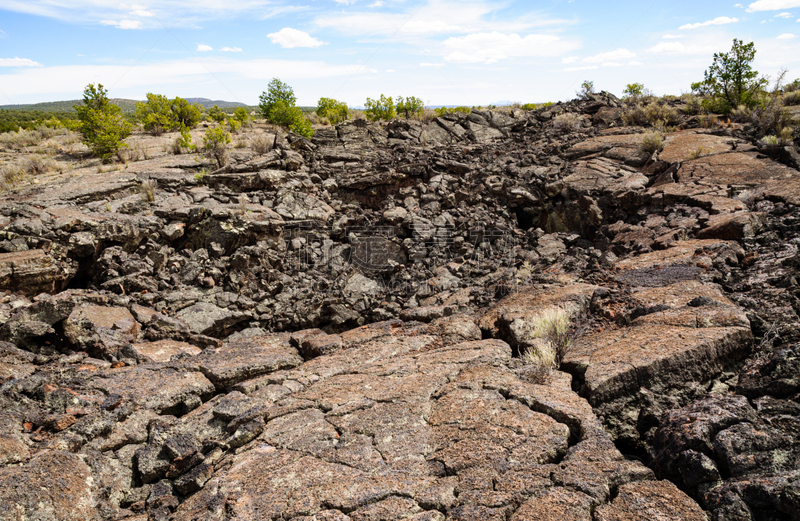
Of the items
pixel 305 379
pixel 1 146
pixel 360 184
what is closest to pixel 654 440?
pixel 305 379

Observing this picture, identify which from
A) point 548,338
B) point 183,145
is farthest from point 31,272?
point 548,338

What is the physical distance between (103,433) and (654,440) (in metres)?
5.45

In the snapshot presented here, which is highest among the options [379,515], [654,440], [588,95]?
[588,95]

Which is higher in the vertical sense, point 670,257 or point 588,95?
point 588,95

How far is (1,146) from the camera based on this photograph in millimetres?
16078

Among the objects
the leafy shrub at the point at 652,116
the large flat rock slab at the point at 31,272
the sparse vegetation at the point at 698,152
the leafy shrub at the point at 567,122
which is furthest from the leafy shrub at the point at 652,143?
the large flat rock slab at the point at 31,272

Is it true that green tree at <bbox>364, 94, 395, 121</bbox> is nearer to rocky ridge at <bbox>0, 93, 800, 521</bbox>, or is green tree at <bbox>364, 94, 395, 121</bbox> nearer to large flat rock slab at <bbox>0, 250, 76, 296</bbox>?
rocky ridge at <bbox>0, 93, 800, 521</bbox>

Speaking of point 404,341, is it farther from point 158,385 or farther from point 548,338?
point 158,385

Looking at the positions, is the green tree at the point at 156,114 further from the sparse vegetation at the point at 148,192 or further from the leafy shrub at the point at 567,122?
the leafy shrub at the point at 567,122

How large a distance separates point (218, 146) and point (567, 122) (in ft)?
46.1

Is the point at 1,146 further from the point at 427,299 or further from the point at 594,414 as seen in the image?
the point at 594,414

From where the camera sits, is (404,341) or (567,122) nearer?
(404,341)

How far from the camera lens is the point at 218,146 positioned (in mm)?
14453

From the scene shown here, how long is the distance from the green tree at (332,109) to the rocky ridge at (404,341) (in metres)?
7.50
